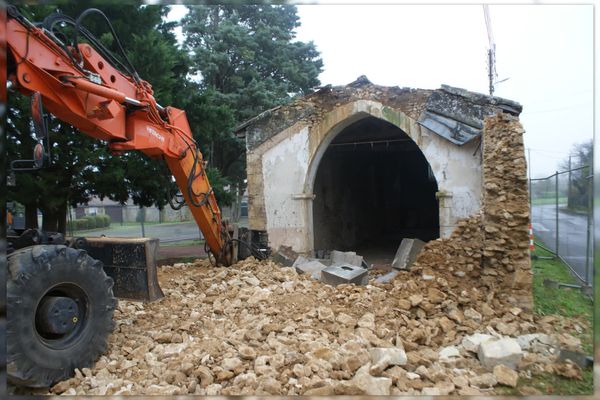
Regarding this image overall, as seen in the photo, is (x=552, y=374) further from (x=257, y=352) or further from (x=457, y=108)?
(x=457, y=108)

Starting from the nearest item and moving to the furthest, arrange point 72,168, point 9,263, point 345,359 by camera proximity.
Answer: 1. point 9,263
2. point 345,359
3. point 72,168

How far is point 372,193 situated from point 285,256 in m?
7.82

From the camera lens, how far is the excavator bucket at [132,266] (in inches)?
223

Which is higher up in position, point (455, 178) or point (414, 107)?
point (414, 107)

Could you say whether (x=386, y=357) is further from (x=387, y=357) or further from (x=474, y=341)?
(x=474, y=341)

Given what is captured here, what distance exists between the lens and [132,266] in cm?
574

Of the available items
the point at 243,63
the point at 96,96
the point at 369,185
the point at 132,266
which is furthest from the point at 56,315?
the point at 369,185

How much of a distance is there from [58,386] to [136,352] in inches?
33.2

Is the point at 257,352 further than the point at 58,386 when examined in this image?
Yes

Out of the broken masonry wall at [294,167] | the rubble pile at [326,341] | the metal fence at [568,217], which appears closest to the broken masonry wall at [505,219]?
the rubble pile at [326,341]

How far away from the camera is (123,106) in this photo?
5375 millimetres

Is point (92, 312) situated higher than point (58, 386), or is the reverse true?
point (92, 312)

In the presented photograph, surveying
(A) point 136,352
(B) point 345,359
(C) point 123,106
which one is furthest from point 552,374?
(C) point 123,106

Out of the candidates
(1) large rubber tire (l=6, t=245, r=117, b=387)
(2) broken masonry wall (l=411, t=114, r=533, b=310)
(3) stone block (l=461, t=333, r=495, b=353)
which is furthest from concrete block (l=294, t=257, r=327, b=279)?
(1) large rubber tire (l=6, t=245, r=117, b=387)
